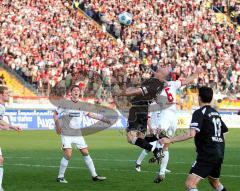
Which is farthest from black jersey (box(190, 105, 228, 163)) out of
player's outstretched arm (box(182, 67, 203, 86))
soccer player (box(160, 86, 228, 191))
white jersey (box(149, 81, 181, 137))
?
white jersey (box(149, 81, 181, 137))

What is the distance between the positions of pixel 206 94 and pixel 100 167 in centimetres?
937

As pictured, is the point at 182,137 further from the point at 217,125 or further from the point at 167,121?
the point at 167,121

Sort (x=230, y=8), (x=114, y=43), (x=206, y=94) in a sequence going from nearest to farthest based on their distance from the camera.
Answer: (x=206, y=94) → (x=114, y=43) → (x=230, y=8)

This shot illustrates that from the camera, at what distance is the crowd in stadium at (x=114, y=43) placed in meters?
43.6

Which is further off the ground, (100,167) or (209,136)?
(209,136)

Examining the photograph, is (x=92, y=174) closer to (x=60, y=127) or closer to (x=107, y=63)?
(x=60, y=127)

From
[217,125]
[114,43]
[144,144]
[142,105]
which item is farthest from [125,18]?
[217,125]

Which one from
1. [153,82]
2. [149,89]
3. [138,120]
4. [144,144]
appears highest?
[153,82]

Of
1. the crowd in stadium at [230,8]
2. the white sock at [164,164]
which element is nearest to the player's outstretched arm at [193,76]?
the white sock at [164,164]

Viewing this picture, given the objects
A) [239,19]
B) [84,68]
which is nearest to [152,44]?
[84,68]

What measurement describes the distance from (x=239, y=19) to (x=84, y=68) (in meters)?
18.3

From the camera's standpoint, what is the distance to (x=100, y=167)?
21188 mm

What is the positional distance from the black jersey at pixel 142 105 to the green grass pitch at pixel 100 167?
1221mm

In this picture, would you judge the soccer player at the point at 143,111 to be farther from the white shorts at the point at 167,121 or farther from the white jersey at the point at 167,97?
the white shorts at the point at 167,121
